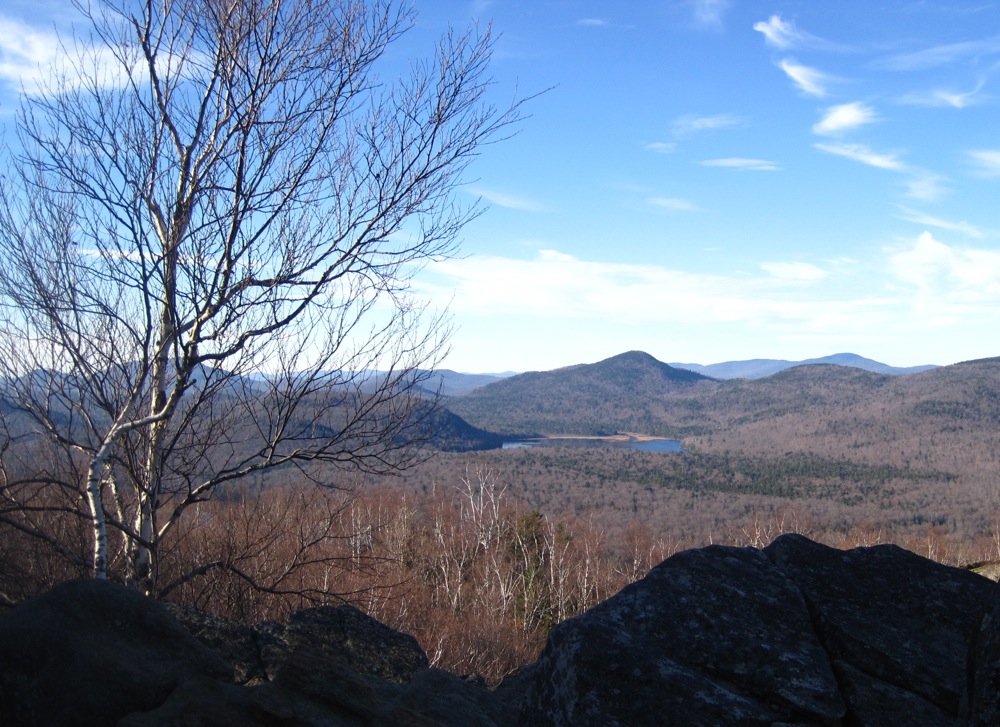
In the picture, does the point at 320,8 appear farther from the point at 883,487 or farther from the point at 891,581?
the point at 883,487

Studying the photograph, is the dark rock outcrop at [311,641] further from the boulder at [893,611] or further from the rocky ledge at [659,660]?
the boulder at [893,611]

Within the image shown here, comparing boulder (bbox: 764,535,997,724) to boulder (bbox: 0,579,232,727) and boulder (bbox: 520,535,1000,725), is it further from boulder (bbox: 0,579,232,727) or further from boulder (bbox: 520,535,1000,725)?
boulder (bbox: 0,579,232,727)

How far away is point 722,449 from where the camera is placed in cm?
17512

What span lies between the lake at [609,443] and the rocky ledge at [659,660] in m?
148

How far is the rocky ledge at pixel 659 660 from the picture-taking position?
3238 mm

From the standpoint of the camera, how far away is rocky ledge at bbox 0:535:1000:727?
10.6ft

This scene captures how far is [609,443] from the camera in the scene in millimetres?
178625

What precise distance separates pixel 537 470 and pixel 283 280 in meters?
106

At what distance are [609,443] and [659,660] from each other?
178085 millimetres

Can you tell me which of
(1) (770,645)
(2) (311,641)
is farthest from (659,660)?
(2) (311,641)

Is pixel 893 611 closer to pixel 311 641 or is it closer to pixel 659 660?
pixel 659 660

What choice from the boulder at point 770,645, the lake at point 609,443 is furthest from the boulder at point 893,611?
the lake at point 609,443

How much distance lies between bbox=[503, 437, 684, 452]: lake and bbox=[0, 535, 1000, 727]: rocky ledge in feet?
484

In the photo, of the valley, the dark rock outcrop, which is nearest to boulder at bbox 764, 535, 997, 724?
the dark rock outcrop
